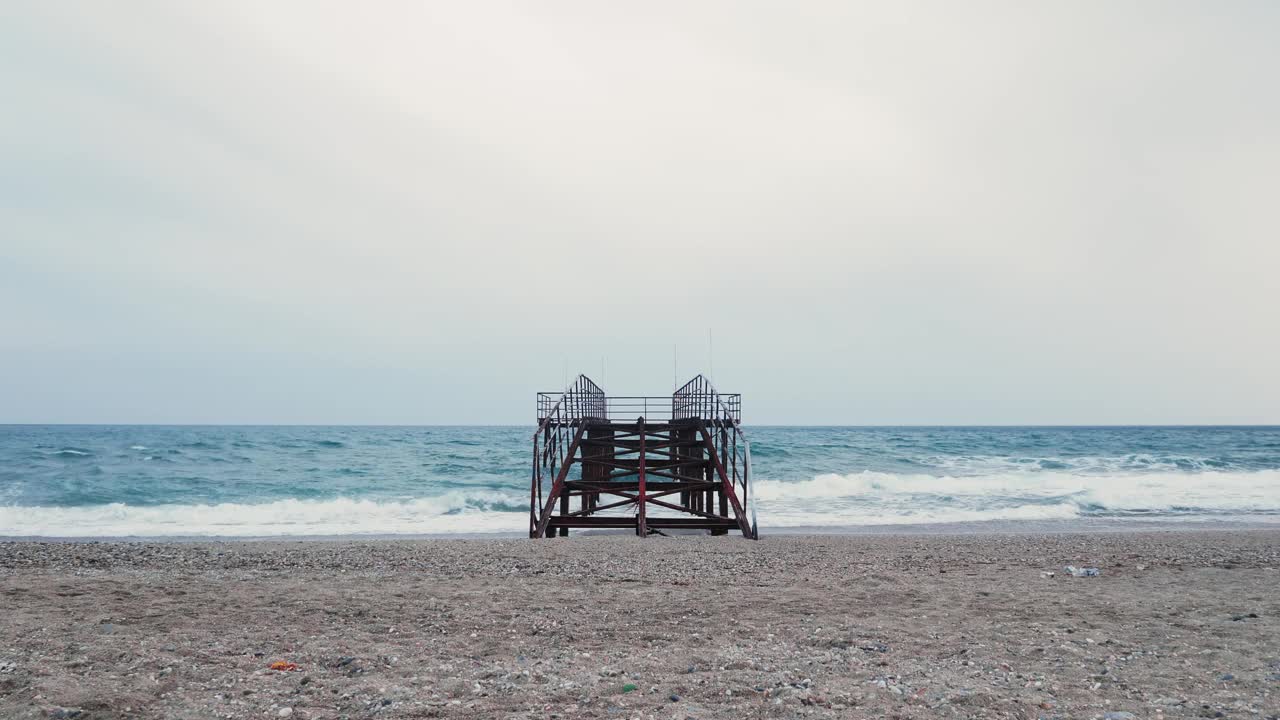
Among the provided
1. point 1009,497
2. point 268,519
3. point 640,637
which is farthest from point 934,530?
point 268,519

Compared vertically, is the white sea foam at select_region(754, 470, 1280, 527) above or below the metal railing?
below

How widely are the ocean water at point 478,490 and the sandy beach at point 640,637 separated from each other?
12487 mm

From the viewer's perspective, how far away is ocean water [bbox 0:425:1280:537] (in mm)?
25719

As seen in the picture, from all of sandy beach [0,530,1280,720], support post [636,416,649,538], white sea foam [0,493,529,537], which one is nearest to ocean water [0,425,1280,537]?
white sea foam [0,493,529,537]

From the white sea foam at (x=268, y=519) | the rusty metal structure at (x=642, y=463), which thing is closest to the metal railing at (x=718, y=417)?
the rusty metal structure at (x=642, y=463)

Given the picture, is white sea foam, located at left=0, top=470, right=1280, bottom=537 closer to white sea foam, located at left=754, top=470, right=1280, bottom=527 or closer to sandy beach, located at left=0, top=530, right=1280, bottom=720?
white sea foam, located at left=754, top=470, right=1280, bottom=527

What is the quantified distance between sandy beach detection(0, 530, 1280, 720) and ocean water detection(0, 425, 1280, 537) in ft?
41.0

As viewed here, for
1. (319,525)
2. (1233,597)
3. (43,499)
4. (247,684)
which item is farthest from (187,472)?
(1233,597)

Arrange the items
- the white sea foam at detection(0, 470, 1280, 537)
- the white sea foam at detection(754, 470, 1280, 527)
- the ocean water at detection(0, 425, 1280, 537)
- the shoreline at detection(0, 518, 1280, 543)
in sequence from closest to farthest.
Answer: the shoreline at detection(0, 518, 1280, 543) < the white sea foam at detection(0, 470, 1280, 537) < the ocean water at detection(0, 425, 1280, 537) < the white sea foam at detection(754, 470, 1280, 527)

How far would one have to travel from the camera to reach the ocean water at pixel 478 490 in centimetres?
2572

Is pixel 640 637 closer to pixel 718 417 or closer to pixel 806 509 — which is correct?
pixel 718 417

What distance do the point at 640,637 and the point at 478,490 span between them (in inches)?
1100

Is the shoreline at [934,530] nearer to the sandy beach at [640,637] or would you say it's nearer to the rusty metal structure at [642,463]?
the rusty metal structure at [642,463]

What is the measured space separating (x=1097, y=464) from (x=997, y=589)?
1704 inches
